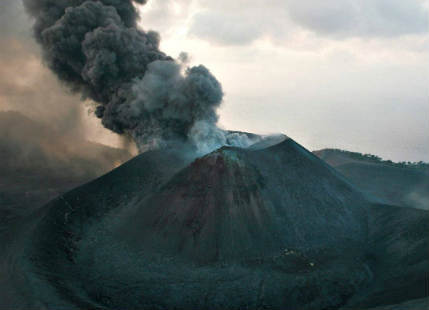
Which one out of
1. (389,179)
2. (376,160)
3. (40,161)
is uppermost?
(376,160)

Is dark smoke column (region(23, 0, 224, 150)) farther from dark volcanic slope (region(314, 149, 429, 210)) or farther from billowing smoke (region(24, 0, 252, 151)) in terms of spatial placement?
dark volcanic slope (region(314, 149, 429, 210))

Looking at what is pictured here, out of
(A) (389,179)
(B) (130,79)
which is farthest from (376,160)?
(B) (130,79)

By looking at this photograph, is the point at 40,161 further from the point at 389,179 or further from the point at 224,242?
the point at 389,179

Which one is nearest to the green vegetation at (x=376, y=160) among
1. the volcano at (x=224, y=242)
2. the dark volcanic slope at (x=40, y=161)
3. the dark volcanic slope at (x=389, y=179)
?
the dark volcanic slope at (x=389, y=179)

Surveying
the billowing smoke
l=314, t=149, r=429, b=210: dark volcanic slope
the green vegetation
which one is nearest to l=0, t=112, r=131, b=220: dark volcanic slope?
the billowing smoke

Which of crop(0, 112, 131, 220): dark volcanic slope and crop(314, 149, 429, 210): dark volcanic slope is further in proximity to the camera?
crop(314, 149, 429, 210): dark volcanic slope

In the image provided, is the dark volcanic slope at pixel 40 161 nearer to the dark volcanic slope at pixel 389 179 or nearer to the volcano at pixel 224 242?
the volcano at pixel 224 242
